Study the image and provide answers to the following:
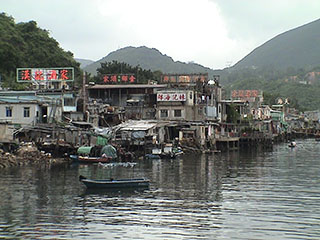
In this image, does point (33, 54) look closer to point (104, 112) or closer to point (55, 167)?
point (104, 112)

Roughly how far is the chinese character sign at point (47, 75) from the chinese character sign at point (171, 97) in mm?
12711

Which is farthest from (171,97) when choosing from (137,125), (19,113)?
(19,113)

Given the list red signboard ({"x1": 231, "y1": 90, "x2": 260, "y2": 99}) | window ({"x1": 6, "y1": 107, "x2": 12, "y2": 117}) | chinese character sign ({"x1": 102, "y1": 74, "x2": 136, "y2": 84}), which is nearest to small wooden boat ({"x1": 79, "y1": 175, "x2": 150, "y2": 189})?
window ({"x1": 6, "y1": 107, "x2": 12, "y2": 117})

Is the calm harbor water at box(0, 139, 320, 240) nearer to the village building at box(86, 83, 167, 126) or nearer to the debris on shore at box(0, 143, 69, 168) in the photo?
the debris on shore at box(0, 143, 69, 168)

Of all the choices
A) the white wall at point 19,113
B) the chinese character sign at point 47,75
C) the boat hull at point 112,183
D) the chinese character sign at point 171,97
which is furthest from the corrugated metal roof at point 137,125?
the boat hull at point 112,183

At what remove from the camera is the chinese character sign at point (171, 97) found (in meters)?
64.2

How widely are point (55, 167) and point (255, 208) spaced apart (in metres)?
22.8

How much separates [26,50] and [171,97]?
3316 centimetres

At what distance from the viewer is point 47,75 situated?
59281 mm

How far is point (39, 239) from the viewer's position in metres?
18.1

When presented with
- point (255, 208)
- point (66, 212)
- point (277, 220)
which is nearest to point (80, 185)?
point (66, 212)

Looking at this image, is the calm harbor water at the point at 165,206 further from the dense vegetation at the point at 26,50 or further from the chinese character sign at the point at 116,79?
the dense vegetation at the point at 26,50

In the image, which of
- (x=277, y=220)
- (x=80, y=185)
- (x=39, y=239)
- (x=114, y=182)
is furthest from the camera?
(x=80, y=185)

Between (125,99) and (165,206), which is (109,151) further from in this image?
(165,206)
